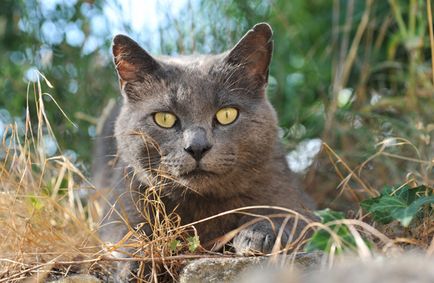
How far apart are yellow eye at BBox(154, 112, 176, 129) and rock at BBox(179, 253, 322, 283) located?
610 millimetres

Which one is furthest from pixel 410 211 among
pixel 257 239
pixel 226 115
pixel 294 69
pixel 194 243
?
pixel 294 69

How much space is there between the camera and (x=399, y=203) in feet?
6.72

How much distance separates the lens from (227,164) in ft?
7.50

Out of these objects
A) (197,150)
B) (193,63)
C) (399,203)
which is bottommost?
(399,203)

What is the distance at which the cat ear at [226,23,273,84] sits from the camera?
8.29ft

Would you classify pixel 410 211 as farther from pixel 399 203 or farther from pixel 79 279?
pixel 79 279

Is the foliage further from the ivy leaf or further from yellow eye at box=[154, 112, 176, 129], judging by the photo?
yellow eye at box=[154, 112, 176, 129]

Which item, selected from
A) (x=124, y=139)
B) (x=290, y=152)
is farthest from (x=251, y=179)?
(x=290, y=152)

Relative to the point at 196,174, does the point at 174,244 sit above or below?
below

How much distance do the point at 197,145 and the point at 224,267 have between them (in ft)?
1.51

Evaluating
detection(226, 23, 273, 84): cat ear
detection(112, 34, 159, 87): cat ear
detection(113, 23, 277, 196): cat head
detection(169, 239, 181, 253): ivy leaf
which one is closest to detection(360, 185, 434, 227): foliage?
detection(113, 23, 277, 196): cat head

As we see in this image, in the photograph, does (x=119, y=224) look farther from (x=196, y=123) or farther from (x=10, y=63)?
(x=10, y=63)

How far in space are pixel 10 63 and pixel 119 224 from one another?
6.24 ft

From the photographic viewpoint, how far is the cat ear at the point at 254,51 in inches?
99.5
